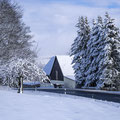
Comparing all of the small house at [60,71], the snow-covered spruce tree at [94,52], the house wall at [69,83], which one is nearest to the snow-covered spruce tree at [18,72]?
the snow-covered spruce tree at [94,52]

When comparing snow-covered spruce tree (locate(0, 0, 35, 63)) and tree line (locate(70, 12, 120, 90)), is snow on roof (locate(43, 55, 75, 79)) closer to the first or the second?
tree line (locate(70, 12, 120, 90))

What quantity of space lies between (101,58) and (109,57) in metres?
1.58

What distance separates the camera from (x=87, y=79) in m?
38.1

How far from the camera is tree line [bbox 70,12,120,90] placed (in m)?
32.9

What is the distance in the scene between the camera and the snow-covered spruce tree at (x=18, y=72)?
61.7ft

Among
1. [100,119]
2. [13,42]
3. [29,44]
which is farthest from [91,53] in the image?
[100,119]

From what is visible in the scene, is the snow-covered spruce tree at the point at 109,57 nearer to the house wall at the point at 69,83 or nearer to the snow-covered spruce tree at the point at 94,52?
the snow-covered spruce tree at the point at 94,52

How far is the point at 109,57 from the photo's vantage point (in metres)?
33.5

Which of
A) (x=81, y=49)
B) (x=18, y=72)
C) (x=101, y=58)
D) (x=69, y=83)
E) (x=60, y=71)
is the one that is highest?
(x=81, y=49)

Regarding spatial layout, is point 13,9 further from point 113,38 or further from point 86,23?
point 86,23

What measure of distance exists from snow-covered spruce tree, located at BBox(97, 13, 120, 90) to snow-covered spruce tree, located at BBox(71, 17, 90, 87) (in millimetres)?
7080

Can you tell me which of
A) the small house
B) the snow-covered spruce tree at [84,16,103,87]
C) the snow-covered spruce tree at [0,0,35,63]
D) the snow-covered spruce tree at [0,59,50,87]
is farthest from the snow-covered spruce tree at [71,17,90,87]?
the snow-covered spruce tree at [0,0,35,63]

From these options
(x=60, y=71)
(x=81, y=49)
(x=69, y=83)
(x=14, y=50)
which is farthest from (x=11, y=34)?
(x=60, y=71)

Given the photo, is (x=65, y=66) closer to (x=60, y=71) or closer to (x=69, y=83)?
(x=60, y=71)
